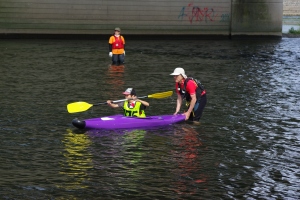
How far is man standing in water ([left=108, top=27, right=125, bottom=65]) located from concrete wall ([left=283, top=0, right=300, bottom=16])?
5233 centimetres

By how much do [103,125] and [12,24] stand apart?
30.0 metres

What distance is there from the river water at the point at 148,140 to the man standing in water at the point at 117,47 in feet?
2.13

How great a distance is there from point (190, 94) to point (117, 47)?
1336 centimetres

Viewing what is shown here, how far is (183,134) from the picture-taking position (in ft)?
50.9

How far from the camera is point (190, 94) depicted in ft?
52.2

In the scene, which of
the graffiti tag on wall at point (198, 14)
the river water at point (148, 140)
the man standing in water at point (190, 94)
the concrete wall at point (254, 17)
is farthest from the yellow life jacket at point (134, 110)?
the concrete wall at point (254, 17)

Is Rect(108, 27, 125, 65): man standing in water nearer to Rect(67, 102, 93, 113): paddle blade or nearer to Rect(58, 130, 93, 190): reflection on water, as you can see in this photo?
Rect(67, 102, 93, 113): paddle blade

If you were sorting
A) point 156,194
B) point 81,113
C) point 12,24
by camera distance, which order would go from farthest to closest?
point 12,24, point 81,113, point 156,194

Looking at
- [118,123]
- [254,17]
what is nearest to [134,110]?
[118,123]

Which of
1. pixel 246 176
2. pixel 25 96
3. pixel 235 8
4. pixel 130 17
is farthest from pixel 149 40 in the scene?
pixel 246 176

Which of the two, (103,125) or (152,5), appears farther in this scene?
(152,5)

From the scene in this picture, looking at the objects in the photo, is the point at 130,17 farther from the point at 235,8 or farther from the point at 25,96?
the point at 25,96

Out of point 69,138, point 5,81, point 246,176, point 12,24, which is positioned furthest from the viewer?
point 12,24

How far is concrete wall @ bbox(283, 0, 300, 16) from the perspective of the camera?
258ft
